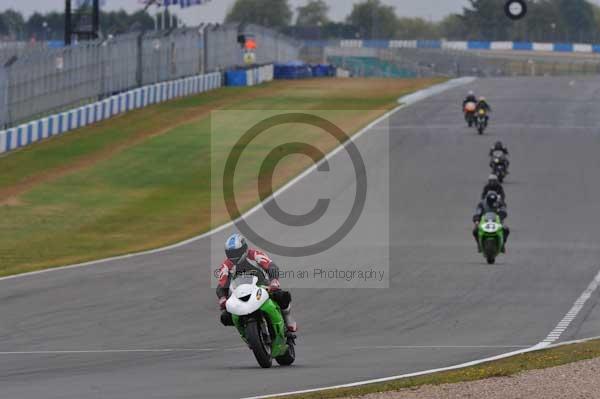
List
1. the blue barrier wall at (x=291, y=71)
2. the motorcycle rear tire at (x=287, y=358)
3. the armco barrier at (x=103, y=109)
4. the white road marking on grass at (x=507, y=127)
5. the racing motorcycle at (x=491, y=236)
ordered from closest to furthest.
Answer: the motorcycle rear tire at (x=287, y=358)
the racing motorcycle at (x=491, y=236)
the armco barrier at (x=103, y=109)
the white road marking on grass at (x=507, y=127)
the blue barrier wall at (x=291, y=71)

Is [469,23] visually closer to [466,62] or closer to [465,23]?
[465,23]

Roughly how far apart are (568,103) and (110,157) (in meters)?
24.0

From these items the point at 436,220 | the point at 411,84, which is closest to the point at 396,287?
the point at 436,220

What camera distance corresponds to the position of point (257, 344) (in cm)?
1328

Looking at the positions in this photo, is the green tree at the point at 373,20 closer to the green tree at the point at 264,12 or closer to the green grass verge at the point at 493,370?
the green tree at the point at 264,12

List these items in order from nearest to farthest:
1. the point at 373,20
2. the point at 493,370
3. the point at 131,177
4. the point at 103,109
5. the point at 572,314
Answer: the point at 493,370, the point at 572,314, the point at 131,177, the point at 103,109, the point at 373,20

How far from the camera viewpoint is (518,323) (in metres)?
17.4

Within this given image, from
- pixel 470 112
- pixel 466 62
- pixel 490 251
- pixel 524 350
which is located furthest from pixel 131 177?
pixel 466 62

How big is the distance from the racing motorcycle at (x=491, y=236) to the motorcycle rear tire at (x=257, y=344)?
1070 centimetres

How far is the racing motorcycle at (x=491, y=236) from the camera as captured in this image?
23.7 metres

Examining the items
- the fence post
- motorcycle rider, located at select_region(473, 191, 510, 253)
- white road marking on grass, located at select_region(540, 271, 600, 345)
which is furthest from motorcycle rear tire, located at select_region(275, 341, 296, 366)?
the fence post

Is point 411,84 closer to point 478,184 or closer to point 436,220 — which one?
point 478,184

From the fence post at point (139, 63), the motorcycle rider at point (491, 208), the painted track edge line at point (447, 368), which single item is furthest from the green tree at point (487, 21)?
the painted track edge line at point (447, 368)

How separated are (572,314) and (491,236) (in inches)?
216
